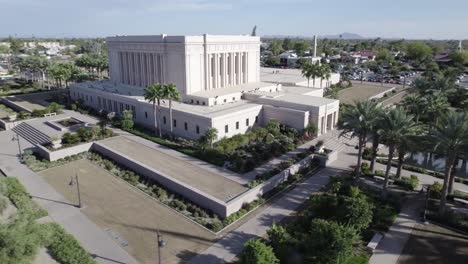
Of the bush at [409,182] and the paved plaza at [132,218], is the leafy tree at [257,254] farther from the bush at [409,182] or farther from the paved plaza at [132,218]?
the bush at [409,182]

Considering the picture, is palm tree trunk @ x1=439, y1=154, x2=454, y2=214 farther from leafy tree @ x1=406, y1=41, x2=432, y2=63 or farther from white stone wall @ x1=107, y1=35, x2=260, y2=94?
leafy tree @ x1=406, y1=41, x2=432, y2=63

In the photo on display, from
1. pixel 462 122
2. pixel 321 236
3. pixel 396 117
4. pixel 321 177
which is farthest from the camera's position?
pixel 321 177

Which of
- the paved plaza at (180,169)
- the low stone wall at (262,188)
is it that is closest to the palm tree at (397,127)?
the low stone wall at (262,188)

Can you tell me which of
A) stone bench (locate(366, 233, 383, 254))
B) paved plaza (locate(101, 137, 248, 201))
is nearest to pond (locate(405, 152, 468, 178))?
stone bench (locate(366, 233, 383, 254))

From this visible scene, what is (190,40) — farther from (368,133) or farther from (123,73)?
(368,133)

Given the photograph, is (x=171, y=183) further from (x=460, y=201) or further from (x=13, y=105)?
(x=13, y=105)

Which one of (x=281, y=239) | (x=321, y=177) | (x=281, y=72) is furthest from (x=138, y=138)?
(x=281, y=72)
